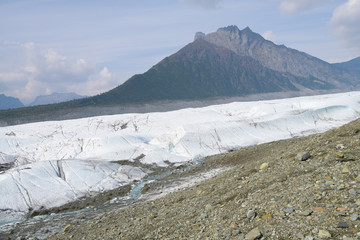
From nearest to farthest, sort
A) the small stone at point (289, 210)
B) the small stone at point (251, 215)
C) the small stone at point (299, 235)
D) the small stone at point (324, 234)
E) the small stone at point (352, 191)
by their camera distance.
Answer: the small stone at point (324, 234) → the small stone at point (299, 235) → the small stone at point (352, 191) → the small stone at point (289, 210) → the small stone at point (251, 215)

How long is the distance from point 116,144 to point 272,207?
112ft

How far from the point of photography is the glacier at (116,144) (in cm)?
2803

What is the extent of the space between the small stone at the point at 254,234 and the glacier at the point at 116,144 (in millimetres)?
21167

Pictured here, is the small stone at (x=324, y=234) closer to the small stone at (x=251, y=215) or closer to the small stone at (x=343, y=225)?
the small stone at (x=343, y=225)

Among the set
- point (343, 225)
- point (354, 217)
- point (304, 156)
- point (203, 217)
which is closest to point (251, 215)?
point (203, 217)

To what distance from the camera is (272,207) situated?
34.9ft

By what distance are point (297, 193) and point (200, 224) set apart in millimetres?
3993

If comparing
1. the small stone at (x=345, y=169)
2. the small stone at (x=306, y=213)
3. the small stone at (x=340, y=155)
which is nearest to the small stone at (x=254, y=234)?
the small stone at (x=306, y=213)

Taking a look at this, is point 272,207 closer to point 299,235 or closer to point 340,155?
point 299,235

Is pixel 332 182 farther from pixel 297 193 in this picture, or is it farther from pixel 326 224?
pixel 326 224

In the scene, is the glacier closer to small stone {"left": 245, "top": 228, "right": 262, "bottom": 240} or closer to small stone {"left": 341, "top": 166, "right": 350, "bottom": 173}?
small stone {"left": 245, "top": 228, "right": 262, "bottom": 240}

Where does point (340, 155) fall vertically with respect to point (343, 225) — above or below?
above

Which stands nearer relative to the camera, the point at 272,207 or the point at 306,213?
the point at 306,213

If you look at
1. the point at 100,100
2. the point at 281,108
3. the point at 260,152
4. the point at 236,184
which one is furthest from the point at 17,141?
the point at 100,100
